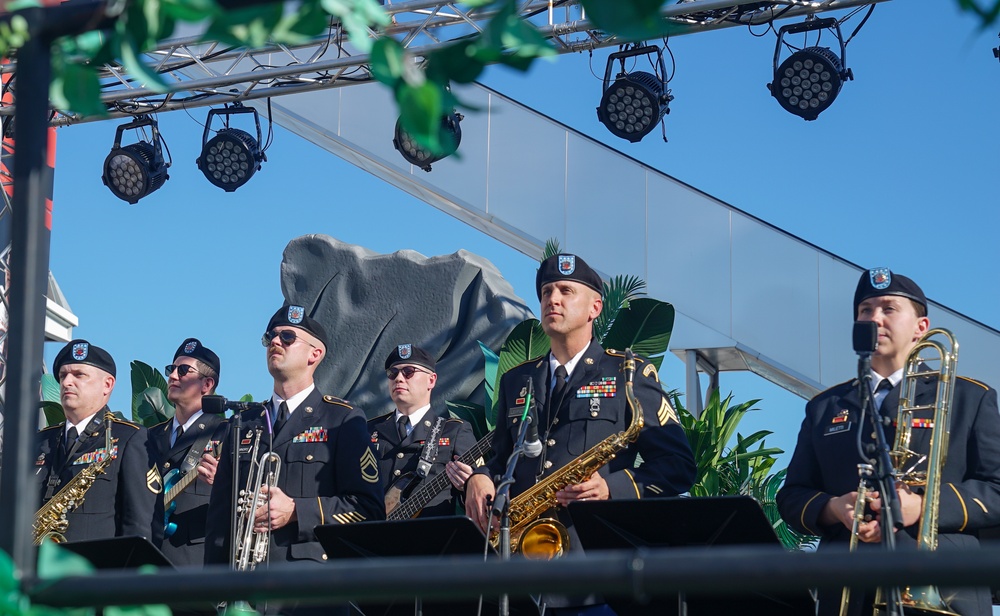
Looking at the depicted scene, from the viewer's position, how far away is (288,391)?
6.31 metres

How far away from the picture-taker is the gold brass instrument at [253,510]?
5.71 meters

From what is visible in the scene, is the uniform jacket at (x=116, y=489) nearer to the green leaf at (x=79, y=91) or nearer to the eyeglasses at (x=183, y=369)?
the eyeglasses at (x=183, y=369)

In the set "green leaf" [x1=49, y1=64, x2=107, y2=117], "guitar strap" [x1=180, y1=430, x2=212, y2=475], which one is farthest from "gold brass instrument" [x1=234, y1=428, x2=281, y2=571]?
"green leaf" [x1=49, y1=64, x2=107, y2=117]

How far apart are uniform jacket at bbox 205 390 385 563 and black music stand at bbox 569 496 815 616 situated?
2.01 metres

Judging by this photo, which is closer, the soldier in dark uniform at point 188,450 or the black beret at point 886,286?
the black beret at point 886,286

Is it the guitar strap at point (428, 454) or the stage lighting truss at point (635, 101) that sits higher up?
the stage lighting truss at point (635, 101)

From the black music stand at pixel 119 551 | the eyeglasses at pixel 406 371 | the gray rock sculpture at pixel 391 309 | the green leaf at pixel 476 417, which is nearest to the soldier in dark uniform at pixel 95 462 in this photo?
the eyeglasses at pixel 406 371

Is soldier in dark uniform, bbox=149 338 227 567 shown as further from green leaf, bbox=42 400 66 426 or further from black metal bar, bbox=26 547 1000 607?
black metal bar, bbox=26 547 1000 607

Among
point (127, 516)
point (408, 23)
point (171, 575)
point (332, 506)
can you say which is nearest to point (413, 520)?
point (332, 506)

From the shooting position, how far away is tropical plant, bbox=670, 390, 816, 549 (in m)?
11.4

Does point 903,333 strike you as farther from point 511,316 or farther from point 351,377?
point 351,377

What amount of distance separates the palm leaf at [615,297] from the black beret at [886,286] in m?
7.03

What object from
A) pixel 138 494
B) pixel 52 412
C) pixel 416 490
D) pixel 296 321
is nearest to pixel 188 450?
pixel 138 494

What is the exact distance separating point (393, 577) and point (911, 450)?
146 inches
